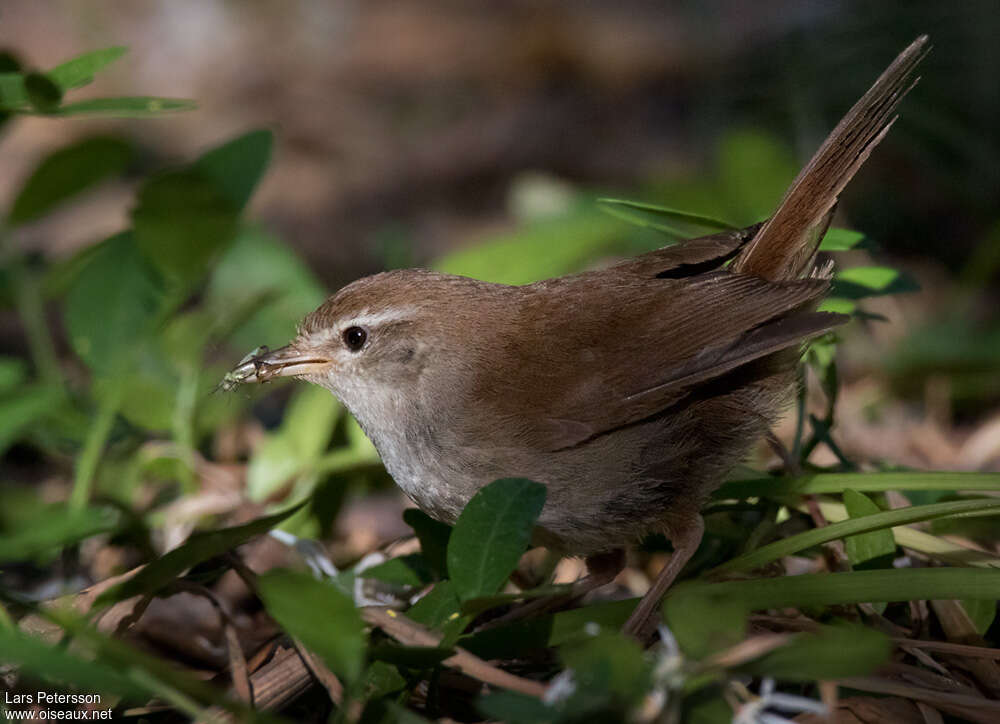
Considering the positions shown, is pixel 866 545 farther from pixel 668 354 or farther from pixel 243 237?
pixel 243 237

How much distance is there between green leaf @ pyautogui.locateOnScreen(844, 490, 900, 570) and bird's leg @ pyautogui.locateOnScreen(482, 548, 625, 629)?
0.67 metres

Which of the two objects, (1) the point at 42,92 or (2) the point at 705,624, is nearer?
(2) the point at 705,624

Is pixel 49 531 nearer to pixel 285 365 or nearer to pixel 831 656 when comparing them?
pixel 285 365

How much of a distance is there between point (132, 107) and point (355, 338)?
885mm

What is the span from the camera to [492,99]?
28.0ft

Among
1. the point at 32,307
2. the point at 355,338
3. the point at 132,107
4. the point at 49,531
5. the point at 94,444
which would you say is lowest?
the point at 94,444

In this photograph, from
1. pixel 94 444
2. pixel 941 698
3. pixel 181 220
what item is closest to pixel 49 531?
pixel 94 444

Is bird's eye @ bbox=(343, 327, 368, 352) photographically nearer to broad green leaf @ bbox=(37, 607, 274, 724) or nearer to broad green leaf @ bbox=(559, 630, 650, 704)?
broad green leaf @ bbox=(37, 607, 274, 724)

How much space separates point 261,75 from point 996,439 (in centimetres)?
647

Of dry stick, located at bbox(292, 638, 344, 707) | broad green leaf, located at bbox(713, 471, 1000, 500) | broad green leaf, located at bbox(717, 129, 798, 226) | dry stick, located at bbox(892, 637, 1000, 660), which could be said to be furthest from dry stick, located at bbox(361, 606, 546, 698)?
broad green leaf, located at bbox(717, 129, 798, 226)

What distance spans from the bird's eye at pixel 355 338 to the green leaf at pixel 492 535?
3.70ft

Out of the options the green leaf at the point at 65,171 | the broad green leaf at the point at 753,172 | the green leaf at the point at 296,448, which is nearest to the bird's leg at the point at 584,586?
the green leaf at the point at 296,448

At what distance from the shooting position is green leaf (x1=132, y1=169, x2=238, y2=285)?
344cm

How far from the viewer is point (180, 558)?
2299 mm
